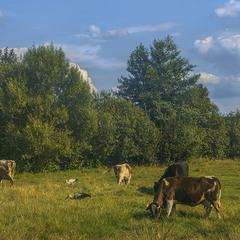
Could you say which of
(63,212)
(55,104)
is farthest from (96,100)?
(63,212)

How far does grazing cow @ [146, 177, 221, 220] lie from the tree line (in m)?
17.3

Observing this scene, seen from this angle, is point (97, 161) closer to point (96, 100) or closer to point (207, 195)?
point (96, 100)

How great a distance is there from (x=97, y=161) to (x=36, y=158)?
6.60 metres

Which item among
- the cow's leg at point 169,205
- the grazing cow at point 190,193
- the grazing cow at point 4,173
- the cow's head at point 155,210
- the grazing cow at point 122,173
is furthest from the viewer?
the grazing cow at point 4,173

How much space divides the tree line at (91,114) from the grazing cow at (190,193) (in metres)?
17.3

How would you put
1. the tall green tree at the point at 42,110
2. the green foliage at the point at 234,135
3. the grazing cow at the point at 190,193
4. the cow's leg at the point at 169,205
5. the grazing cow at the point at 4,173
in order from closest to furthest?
1. the cow's leg at the point at 169,205
2. the grazing cow at the point at 190,193
3. the grazing cow at the point at 4,173
4. the tall green tree at the point at 42,110
5. the green foliage at the point at 234,135

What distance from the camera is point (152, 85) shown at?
35.4m

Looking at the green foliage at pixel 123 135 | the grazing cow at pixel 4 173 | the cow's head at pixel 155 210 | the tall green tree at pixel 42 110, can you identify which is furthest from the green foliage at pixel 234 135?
the cow's head at pixel 155 210

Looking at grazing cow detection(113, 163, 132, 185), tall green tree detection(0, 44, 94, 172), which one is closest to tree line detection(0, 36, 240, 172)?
tall green tree detection(0, 44, 94, 172)

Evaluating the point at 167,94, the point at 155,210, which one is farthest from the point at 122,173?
the point at 167,94

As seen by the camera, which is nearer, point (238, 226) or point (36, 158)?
point (238, 226)

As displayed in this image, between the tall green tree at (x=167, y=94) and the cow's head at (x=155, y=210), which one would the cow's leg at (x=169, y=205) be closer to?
the cow's head at (x=155, y=210)

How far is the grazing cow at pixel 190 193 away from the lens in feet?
29.2

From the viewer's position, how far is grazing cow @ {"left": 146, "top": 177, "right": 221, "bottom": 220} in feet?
29.2
